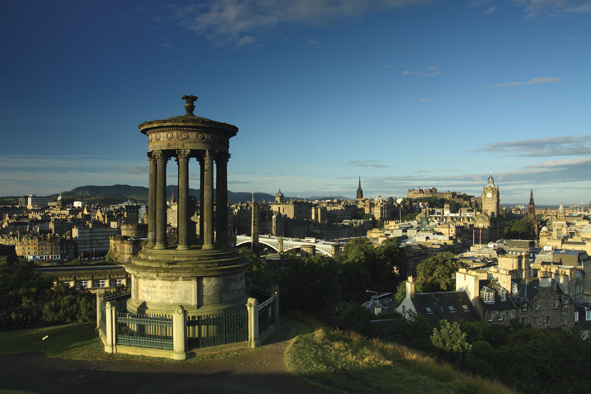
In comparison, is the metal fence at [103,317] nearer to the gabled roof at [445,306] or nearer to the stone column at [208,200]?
the stone column at [208,200]

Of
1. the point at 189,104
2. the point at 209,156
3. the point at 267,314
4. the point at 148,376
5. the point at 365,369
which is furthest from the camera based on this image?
the point at 189,104

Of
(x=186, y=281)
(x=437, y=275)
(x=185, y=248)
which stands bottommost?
(x=437, y=275)

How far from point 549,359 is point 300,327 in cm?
1258

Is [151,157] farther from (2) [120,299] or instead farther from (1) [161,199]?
(2) [120,299]

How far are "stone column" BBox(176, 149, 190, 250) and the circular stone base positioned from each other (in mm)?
545

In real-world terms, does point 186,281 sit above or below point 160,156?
below

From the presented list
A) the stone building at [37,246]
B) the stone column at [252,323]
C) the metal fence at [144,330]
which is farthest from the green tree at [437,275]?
the stone building at [37,246]

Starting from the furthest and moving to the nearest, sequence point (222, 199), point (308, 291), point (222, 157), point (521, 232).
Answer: point (521, 232) < point (308, 291) < point (222, 199) < point (222, 157)

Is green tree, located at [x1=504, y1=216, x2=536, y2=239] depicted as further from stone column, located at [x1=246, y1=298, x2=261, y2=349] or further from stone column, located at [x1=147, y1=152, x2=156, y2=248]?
stone column, located at [x1=147, y1=152, x2=156, y2=248]

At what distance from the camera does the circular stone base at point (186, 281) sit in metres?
14.7

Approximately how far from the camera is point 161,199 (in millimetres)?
16141

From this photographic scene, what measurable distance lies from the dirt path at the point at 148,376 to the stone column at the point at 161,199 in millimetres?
4661

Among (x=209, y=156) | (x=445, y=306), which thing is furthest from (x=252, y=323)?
(x=445, y=306)

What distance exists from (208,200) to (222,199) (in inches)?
72.7
